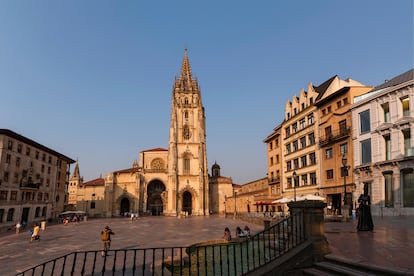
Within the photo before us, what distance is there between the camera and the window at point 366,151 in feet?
99.1

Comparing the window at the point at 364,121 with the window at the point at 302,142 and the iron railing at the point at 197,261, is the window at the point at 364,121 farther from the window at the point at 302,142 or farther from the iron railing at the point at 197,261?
the iron railing at the point at 197,261

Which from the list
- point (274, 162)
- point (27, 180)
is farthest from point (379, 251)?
point (27, 180)

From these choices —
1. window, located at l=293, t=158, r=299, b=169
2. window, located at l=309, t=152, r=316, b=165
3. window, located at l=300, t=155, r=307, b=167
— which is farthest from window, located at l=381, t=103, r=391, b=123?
window, located at l=293, t=158, r=299, b=169

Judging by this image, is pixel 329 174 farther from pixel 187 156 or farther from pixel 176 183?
pixel 187 156

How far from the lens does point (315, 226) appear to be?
8.22 meters

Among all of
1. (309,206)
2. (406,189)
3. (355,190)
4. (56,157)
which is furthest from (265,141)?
(309,206)

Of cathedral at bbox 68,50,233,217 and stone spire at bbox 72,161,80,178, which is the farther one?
stone spire at bbox 72,161,80,178

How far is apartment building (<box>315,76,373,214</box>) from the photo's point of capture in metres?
33.3

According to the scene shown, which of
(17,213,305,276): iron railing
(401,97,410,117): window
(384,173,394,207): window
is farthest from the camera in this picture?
(384,173,394,207): window

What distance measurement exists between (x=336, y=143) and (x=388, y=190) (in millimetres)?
8957

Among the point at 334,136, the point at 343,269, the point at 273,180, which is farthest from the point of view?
the point at 273,180

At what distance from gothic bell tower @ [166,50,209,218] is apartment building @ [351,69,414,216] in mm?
42201

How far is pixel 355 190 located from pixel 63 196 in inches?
2068

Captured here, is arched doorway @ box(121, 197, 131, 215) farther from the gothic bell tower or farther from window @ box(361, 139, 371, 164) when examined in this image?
window @ box(361, 139, 371, 164)
